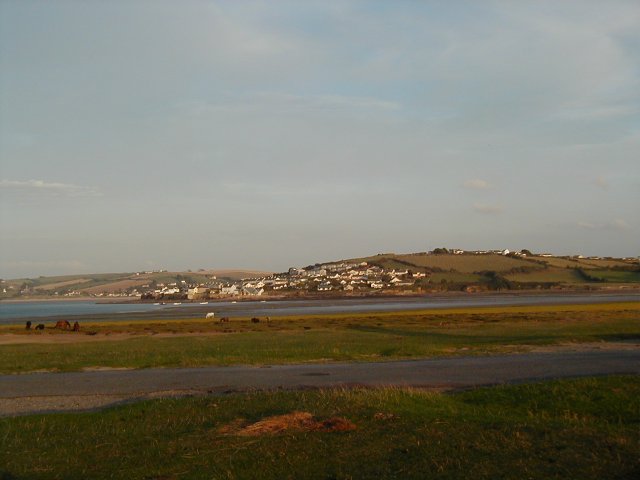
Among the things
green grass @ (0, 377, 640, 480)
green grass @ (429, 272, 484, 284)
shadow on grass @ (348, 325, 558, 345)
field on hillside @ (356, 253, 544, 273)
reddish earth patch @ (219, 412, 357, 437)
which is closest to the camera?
green grass @ (0, 377, 640, 480)

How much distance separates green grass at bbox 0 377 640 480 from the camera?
914 centimetres

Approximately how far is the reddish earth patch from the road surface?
6.34 meters

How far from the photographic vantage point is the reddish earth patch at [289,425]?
11.6m

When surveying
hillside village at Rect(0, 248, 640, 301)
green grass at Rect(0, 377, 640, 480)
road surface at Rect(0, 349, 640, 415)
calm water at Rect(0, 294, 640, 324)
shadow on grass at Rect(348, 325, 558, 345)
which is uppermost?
hillside village at Rect(0, 248, 640, 301)

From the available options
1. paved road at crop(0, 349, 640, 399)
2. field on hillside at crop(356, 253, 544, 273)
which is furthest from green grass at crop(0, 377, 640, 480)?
field on hillside at crop(356, 253, 544, 273)

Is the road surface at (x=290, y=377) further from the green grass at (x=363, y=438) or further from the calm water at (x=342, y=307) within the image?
the calm water at (x=342, y=307)

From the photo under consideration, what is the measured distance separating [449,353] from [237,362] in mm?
8259

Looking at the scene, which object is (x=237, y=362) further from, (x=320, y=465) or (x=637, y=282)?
(x=637, y=282)

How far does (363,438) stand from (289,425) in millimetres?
1720

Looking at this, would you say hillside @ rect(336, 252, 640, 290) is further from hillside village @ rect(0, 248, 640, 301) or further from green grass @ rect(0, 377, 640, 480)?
green grass @ rect(0, 377, 640, 480)

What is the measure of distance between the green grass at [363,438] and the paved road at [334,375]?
3.80 metres

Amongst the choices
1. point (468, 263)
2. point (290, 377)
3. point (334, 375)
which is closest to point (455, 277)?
point (468, 263)

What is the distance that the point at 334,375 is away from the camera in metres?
22.2

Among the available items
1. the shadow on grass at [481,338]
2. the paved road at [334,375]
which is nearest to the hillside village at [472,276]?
the shadow on grass at [481,338]
